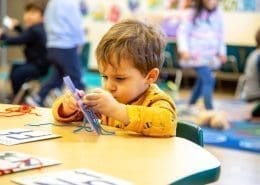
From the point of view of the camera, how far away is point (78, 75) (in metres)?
4.97

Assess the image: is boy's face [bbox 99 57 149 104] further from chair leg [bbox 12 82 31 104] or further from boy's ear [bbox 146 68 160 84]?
chair leg [bbox 12 82 31 104]

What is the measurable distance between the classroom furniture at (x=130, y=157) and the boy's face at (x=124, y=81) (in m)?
0.16

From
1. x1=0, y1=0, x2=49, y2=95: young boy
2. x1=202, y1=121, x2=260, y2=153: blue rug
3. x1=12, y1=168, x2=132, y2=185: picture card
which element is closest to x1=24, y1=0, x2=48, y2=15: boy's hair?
x1=0, y1=0, x2=49, y2=95: young boy

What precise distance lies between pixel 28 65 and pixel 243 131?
1.88 meters

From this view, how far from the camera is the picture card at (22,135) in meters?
1.34

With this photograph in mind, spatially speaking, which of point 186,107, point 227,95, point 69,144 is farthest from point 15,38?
point 69,144

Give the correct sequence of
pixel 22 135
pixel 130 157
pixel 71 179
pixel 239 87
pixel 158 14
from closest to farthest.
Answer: pixel 71 179 → pixel 130 157 → pixel 22 135 → pixel 239 87 → pixel 158 14

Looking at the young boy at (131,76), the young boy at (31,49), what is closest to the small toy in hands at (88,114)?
the young boy at (131,76)

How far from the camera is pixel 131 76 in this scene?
1593 mm

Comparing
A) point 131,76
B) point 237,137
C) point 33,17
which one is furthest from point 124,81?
point 33,17

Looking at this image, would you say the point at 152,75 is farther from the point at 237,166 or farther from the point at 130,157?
the point at 237,166

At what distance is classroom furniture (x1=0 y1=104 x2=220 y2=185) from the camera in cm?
110

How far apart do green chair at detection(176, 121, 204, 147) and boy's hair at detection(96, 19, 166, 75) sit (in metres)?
0.19

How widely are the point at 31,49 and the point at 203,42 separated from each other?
151 centimetres
